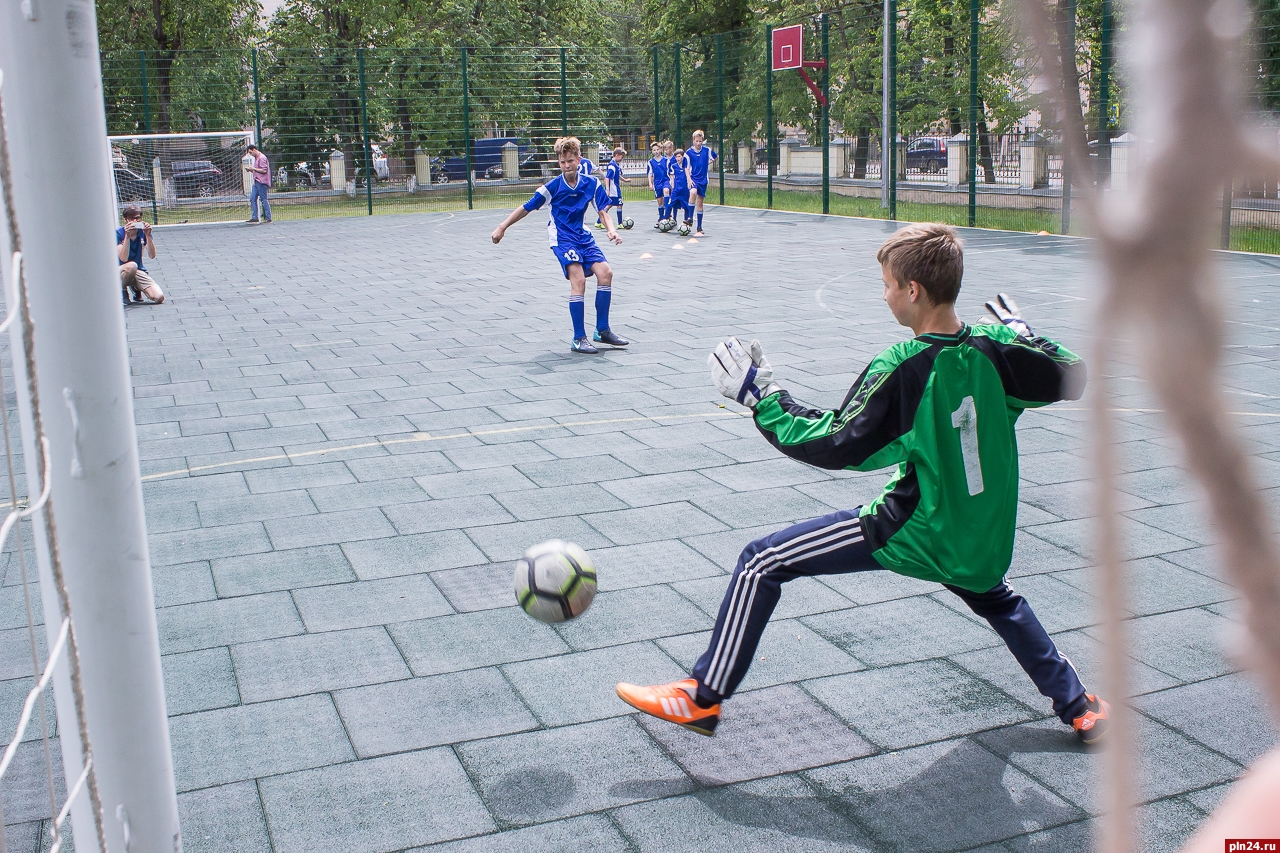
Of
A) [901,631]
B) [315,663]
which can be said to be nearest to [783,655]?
[901,631]

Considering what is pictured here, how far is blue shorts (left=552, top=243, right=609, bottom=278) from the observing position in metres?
10.3

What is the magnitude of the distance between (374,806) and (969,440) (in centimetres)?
189

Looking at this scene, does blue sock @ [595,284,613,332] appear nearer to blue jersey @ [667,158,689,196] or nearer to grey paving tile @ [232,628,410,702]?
grey paving tile @ [232,628,410,702]

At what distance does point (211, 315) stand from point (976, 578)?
1097 centimetres

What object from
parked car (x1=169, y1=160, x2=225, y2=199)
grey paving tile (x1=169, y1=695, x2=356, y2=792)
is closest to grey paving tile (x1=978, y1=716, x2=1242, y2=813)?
grey paving tile (x1=169, y1=695, x2=356, y2=792)

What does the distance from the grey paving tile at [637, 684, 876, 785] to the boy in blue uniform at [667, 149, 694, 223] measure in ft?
55.8

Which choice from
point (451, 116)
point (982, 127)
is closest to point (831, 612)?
point (982, 127)

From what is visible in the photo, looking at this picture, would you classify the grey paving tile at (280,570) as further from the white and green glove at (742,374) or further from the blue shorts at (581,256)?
the blue shorts at (581,256)

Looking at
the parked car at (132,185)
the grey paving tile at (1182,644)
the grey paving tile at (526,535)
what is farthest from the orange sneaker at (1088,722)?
the parked car at (132,185)

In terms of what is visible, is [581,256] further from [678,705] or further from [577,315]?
[678,705]

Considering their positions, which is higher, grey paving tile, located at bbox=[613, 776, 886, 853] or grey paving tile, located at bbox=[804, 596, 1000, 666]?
grey paving tile, located at bbox=[804, 596, 1000, 666]

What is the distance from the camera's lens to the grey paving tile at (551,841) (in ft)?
9.91

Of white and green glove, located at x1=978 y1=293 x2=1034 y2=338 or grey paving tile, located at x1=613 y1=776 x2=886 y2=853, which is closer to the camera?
grey paving tile, located at x1=613 y1=776 x2=886 y2=853

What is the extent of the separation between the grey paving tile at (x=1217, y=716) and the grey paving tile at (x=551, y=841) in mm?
1623
